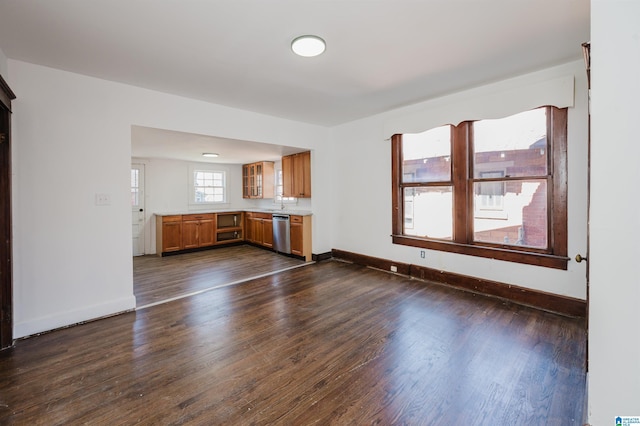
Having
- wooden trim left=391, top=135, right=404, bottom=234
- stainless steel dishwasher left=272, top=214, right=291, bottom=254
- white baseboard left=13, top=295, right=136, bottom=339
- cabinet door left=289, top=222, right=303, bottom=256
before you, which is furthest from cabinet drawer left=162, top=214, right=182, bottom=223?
wooden trim left=391, top=135, right=404, bottom=234

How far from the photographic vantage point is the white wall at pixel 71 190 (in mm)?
2473

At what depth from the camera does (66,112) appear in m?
2.65

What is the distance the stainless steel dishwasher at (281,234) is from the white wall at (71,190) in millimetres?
2856

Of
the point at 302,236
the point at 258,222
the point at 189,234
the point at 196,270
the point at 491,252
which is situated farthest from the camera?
the point at 258,222

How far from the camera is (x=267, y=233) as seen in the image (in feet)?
20.6

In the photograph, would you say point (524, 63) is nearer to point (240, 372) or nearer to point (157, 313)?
point (240, 372)

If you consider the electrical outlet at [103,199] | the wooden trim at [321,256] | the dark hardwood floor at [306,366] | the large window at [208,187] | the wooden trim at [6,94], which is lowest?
the dark hardwood floor at [306,366]

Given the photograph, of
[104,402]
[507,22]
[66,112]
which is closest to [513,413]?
[104,402]

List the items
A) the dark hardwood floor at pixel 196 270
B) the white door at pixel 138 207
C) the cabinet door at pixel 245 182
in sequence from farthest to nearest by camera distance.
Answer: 1. the cabinet door at pixel 245 182
2. the white door at pixel 138 207
3. the dark hardwood floor at pixel 196 270

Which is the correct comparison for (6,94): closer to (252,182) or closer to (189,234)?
(189,234)

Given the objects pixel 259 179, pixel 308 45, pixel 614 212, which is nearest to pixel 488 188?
pixel 614 212

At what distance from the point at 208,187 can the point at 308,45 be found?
586 cm

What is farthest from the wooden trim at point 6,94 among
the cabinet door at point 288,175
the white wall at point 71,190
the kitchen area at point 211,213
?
the cabinet door at point 288,175

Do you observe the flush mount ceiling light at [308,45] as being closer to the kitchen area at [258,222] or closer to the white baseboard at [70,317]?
the kitchen area at [258,222]
